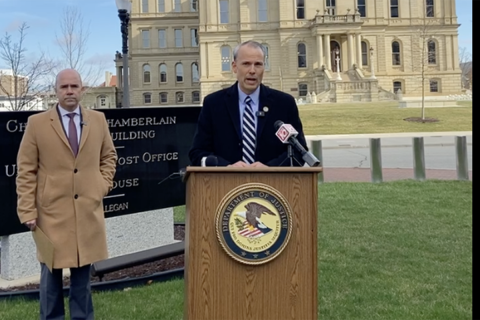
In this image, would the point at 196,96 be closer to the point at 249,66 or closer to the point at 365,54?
the point at 365,54

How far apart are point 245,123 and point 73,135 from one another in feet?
4.98

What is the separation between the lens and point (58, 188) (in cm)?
405

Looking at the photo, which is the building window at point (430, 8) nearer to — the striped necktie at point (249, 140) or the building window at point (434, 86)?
the building window at point (434, 86)

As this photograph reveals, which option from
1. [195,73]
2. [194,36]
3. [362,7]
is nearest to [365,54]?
[362,7]

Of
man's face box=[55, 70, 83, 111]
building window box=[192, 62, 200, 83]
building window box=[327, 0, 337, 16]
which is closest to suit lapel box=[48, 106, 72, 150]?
man's face box=[55, 70, 83, 111]

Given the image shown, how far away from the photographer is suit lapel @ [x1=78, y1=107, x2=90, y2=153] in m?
4.15

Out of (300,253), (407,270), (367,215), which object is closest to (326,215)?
(367,215)

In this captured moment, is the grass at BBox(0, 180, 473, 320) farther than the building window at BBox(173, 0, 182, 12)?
No

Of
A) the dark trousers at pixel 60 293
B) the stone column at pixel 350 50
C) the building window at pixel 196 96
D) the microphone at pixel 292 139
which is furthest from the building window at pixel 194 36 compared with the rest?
the microphone at pixel 292 139

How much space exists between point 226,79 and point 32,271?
65.5 metres

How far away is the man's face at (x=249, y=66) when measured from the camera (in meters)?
3.36

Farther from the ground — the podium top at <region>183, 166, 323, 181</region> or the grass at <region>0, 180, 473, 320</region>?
the podium top at <region>183, 166, 323, 181</region>

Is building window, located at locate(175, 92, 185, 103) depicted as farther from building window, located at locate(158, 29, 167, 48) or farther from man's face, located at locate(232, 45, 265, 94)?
man's face, located at locate(232, 45, 265, 94)

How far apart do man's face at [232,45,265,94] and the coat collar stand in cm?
11
